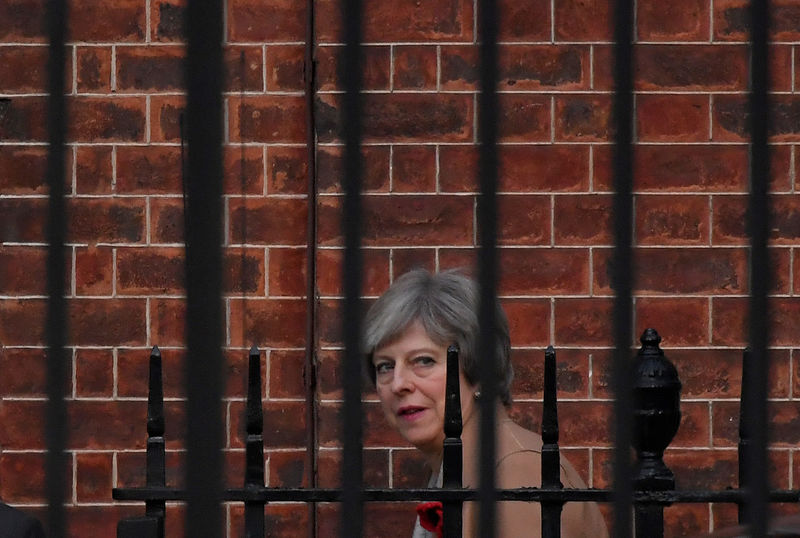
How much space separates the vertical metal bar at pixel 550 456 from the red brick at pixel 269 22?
1.47m

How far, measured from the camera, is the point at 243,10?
12.3ft

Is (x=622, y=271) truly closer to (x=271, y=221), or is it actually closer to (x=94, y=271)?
(x=271, y=221)

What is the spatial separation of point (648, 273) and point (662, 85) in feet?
1.58

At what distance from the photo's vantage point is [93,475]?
3754mm

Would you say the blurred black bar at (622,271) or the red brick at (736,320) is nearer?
the blurred black bar at (622,271)

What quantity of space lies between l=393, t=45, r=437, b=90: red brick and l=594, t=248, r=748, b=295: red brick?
0.62m

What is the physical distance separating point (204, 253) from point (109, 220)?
2.46 metres

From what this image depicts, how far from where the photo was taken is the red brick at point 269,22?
3744mm

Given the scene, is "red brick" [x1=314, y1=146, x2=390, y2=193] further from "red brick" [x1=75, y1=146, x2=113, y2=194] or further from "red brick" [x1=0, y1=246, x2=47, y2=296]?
"red brick" [x1=0, y1=246, x2=47, y2=296]

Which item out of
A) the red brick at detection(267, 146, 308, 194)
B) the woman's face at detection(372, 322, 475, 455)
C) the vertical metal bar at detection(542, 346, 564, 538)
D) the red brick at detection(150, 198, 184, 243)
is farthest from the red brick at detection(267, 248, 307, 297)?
the vertical metal bar at detection(542, 346, 564, 538)

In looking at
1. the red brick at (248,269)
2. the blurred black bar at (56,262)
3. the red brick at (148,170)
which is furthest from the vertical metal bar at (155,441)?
the blurred black bar at (56,262)

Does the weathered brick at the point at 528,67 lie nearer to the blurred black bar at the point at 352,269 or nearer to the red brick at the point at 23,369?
the red brick at the point at 23,369

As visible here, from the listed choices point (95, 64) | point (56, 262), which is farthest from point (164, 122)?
point (56, 262)

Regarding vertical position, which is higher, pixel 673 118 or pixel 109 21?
pixel 109 21
